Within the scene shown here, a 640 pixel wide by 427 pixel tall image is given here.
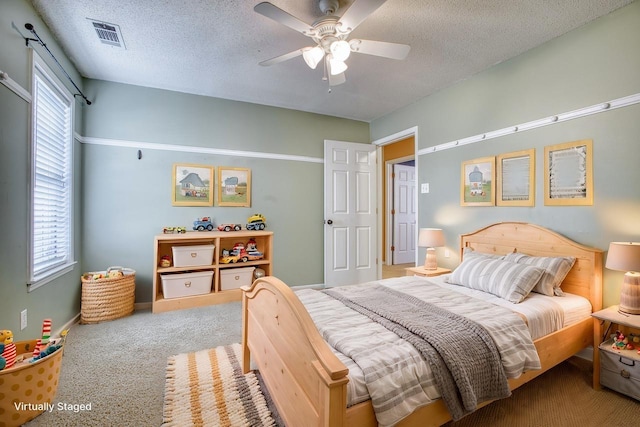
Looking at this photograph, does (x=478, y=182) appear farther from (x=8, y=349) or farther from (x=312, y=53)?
(x=8, y=349)

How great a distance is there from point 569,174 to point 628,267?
0.87 m

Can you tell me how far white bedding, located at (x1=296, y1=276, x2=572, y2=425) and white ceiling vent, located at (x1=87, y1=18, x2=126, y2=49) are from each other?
Answer: 2634mm

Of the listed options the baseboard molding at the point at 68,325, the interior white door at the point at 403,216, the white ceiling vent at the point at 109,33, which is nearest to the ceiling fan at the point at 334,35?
the white ceiling vent at the point at 109,33

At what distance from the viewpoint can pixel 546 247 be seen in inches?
96.5

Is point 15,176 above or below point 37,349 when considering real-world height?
above

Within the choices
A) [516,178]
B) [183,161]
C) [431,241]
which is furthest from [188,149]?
[516,178]

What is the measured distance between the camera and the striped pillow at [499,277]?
2064 millimetres

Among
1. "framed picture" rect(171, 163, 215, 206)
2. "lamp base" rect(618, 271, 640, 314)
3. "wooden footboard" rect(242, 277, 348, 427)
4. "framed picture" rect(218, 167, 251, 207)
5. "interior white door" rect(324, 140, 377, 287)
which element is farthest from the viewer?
"interior white door" rect(324, 140, 377, 287)

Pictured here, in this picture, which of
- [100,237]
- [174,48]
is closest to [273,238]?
[100,237]

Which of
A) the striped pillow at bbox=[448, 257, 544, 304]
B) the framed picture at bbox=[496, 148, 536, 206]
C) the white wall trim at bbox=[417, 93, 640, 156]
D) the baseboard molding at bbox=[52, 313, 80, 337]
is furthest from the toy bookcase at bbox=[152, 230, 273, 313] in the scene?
the framed picture at bbox=[496, 148, 536, 206]

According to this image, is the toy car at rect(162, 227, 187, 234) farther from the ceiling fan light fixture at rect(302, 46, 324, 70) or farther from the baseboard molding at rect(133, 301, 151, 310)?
the ceiling fan light fixture at rect(302, 46, 324, 70)

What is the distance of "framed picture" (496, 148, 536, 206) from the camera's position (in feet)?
8.57

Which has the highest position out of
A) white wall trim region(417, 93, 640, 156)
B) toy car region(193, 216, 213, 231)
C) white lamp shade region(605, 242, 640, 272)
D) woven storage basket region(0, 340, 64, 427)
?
white wall trim region(417, 93, 640, 156)

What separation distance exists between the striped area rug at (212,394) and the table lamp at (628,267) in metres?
2.34
